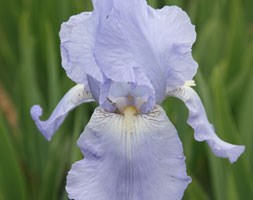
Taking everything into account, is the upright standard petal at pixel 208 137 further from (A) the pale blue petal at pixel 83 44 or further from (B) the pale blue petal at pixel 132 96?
(A) the pale blue petal at pixel 83 44

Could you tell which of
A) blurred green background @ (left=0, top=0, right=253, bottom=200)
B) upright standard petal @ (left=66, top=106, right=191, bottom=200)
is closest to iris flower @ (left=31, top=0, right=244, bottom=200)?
upright standard petal @ (left=66, top=106, right=191, bottom=200)

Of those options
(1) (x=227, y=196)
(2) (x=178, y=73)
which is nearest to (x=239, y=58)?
(1) (x=227, y=196)

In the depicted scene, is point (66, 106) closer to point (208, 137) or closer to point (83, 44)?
point (83, 44)

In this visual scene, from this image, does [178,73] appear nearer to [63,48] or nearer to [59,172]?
[63,48]

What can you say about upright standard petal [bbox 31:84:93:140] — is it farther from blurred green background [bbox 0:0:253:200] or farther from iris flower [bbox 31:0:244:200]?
blurred green background [bbox 0:0:253:200]

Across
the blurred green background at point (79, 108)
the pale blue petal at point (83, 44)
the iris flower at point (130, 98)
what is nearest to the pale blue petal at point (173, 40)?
the iris flower at point (130, 98)

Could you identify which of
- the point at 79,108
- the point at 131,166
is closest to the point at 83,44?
the point at 131,166
